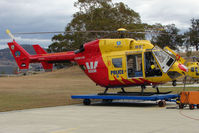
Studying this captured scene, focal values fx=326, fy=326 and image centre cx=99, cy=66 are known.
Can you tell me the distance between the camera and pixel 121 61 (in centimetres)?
1739

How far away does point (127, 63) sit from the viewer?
17188 millimetres

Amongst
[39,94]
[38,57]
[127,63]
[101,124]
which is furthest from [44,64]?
[101,124]

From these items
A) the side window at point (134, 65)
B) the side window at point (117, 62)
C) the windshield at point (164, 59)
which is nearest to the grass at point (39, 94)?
the side window at point (117, 62)

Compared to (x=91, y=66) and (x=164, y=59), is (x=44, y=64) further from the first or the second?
(x=164, y=59)

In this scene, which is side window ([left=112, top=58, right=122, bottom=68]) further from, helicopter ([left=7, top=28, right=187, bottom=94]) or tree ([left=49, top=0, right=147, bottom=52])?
tree ([left=49, top=0, right=147, bottom=52])

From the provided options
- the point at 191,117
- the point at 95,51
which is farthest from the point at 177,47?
the point at 191,117

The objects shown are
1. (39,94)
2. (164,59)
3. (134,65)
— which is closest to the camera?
(164,59)

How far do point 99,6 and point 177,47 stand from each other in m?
21.3

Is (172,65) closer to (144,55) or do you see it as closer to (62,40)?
(144,55)

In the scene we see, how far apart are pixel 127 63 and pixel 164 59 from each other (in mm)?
2069

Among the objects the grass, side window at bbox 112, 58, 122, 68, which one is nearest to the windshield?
side window at bbox 112, 58, 122, 68

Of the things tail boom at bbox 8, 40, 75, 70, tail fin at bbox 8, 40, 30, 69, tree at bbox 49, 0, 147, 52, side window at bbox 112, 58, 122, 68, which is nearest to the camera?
side window at bbox 112, 58, 122, 68

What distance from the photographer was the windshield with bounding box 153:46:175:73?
52.4 feet

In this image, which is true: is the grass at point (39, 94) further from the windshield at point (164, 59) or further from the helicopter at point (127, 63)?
the windshield at point (164, 59)
